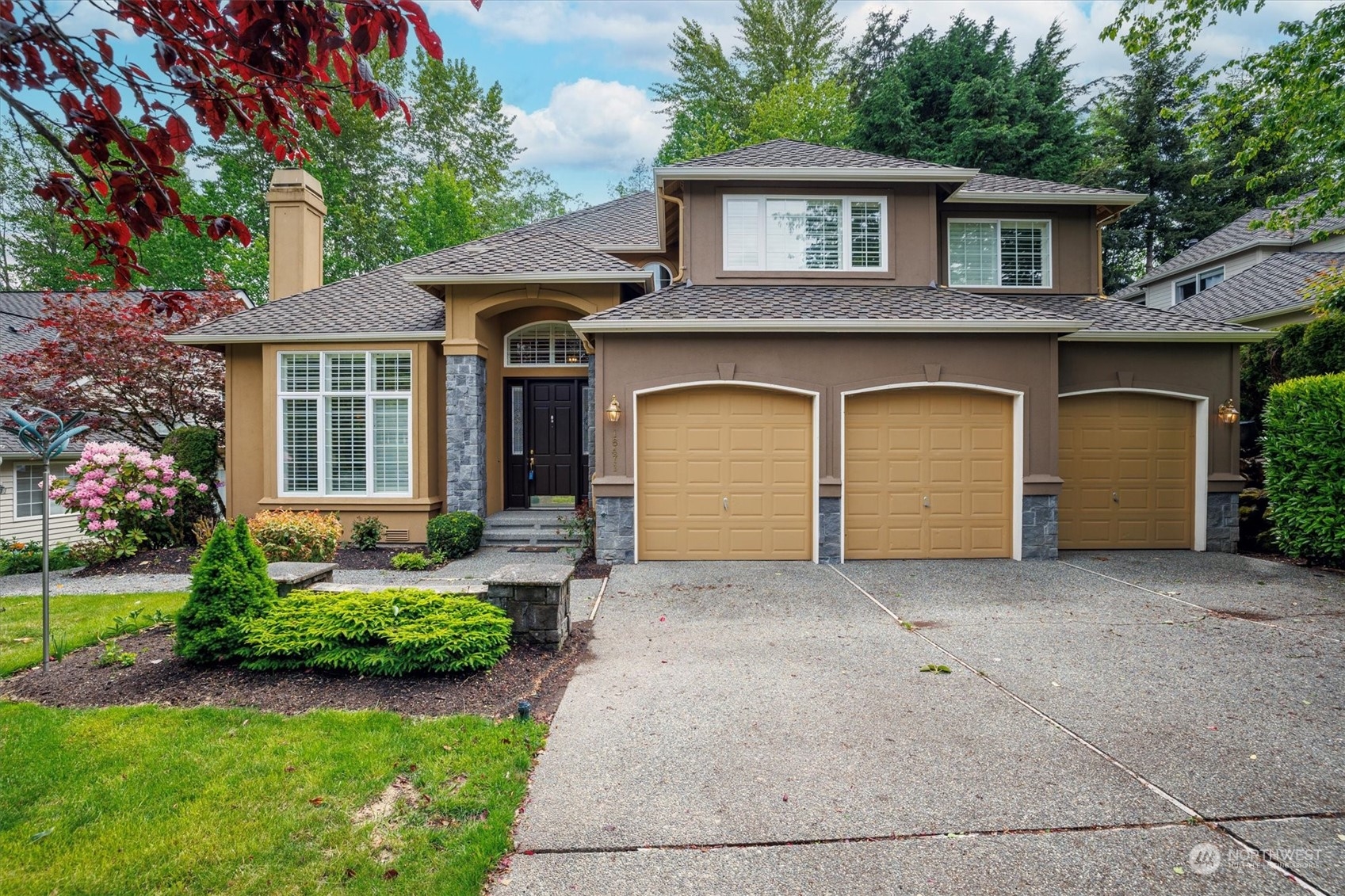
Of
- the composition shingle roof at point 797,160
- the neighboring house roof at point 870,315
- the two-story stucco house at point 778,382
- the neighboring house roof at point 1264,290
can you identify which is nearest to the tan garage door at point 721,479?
the two-story stucco house at point 778,382

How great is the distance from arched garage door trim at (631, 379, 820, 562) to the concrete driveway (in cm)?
233

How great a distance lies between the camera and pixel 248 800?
2.88 meters

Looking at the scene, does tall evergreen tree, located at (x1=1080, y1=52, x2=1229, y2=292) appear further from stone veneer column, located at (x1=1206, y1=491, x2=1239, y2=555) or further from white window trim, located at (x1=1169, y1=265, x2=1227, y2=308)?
stone veneer column, located at (x1=1206, y1=491, x2=1239, y2=555)

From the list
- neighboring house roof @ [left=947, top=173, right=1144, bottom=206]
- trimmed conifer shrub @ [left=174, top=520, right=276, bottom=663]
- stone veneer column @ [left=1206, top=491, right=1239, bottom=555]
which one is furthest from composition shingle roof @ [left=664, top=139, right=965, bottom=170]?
trimmed conifer shrub @ [left=174, top=520, right=276, bottom=663]

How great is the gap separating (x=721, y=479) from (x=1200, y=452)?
7.22 meters

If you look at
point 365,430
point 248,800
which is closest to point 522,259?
point 365,430

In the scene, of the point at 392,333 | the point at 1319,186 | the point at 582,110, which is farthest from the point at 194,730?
the point at 582,110

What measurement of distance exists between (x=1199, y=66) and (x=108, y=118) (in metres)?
33.3

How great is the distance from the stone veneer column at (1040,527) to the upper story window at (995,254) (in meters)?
4.13

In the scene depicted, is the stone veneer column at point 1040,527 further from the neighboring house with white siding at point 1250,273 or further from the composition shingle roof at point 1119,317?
the neighboring house with white siding at point 1250,273

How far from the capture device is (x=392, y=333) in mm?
9875

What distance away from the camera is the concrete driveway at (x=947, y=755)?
2488 millimetres

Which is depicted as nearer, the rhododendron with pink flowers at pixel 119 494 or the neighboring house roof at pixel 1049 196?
the rhododendron with pink flowers at pixel 119 494

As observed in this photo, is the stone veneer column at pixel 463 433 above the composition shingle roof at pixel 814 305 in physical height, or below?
below
